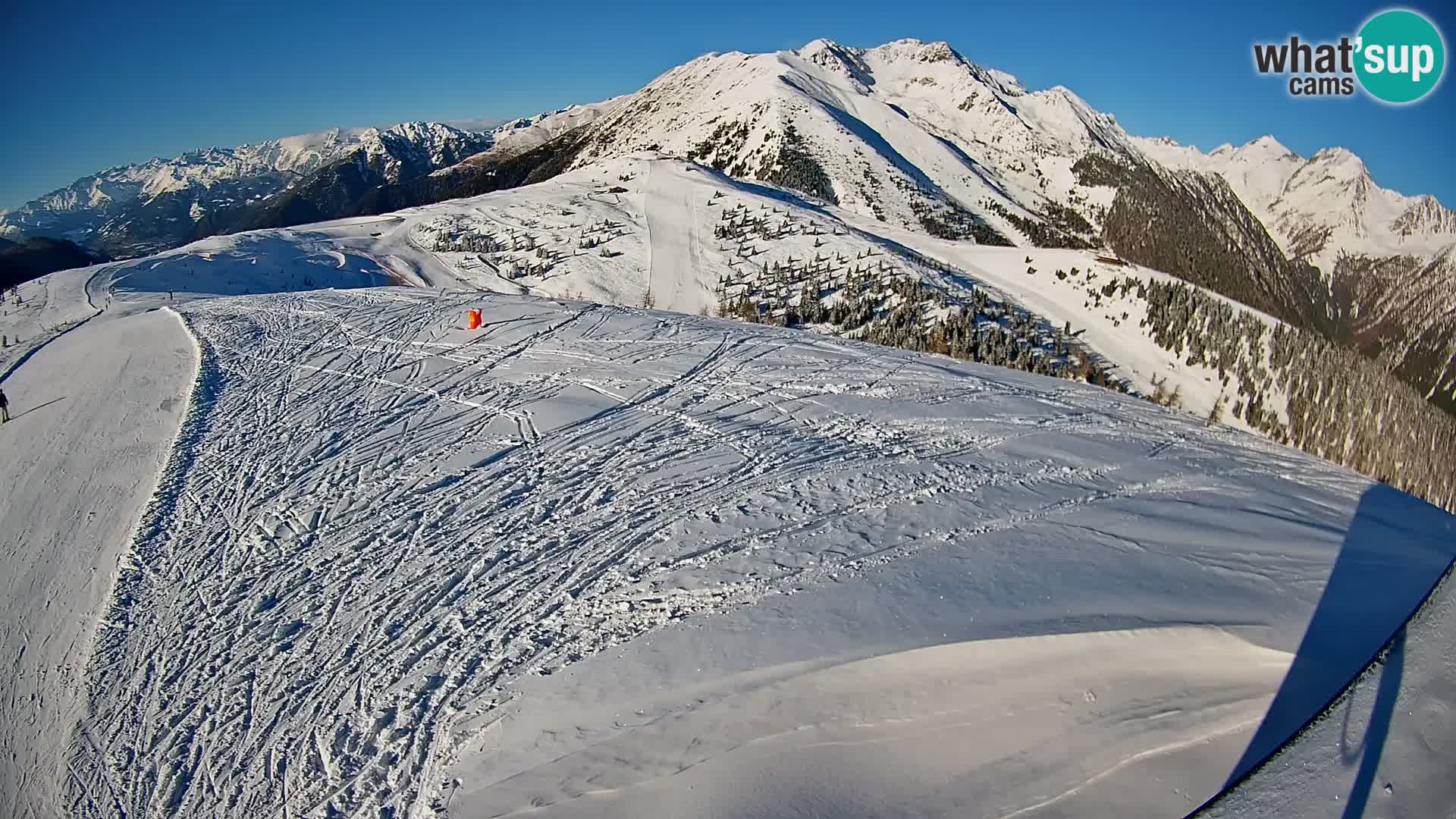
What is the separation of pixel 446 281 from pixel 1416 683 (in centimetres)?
3939

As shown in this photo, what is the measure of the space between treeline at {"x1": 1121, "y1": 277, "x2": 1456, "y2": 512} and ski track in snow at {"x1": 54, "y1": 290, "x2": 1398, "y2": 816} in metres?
18.7

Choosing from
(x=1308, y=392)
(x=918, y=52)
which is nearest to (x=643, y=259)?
(x=1308, y=392)

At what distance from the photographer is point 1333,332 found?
14112 cm

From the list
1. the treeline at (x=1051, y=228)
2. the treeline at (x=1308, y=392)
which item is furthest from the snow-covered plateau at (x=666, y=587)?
the treeline at (x=1051, y=228)

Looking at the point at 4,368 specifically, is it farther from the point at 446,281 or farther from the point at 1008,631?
the point at 1008,631

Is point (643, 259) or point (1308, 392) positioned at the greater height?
point (643, 259)

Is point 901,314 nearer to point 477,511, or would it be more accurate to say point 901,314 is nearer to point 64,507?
point 477,511

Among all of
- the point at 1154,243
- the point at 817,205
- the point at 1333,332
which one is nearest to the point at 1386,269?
the point at 1333,332

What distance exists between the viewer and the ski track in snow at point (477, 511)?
6535 millimetres

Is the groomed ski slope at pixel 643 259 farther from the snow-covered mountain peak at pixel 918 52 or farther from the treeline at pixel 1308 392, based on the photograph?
the snow-covered mountain peak at pixel 918 52

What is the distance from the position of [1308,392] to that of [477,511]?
3536cm

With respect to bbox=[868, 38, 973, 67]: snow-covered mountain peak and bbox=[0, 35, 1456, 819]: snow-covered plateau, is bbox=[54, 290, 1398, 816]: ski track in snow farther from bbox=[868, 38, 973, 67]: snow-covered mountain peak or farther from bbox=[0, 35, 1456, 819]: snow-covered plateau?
bbox=[868, 38, 973, 67]: snow-covered mountain peak

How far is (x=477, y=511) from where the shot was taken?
9781mm

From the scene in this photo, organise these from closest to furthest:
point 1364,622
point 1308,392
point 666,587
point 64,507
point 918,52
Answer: point 1364,622 < point 666,587 < point 64,507 < point 1308,392 < point 918,52
